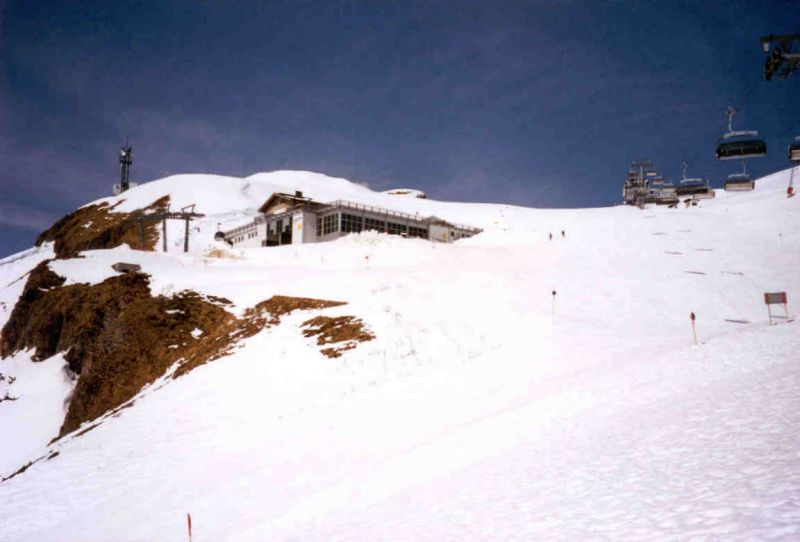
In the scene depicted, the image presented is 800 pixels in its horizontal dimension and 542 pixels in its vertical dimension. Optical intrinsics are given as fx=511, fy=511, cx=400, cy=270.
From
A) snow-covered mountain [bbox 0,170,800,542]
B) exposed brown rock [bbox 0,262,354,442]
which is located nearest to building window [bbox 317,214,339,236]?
snow-covered mountain [bbox 0,170,800,542]

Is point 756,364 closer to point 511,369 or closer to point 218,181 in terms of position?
point 511,369

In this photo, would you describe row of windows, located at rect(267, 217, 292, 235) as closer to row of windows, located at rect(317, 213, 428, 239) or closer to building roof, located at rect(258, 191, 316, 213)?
building roof, located at rect(258, 191, 316, 213)

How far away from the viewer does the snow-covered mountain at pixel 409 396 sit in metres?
7.08

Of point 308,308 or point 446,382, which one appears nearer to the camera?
point 446,382

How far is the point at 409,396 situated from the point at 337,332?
26.2ft

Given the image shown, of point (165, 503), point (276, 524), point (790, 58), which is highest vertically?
point (790, 58)

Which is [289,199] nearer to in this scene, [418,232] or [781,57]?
[418,232]

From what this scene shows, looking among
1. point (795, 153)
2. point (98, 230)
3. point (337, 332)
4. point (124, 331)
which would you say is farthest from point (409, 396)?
point (98, 230)

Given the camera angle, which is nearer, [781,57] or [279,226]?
[781,57]

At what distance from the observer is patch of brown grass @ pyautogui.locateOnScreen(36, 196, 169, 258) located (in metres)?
84.9

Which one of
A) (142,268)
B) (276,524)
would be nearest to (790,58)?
(276,524)

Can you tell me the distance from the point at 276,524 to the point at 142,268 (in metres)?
32.6

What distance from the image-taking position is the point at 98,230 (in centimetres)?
9281

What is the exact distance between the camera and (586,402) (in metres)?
12.5
